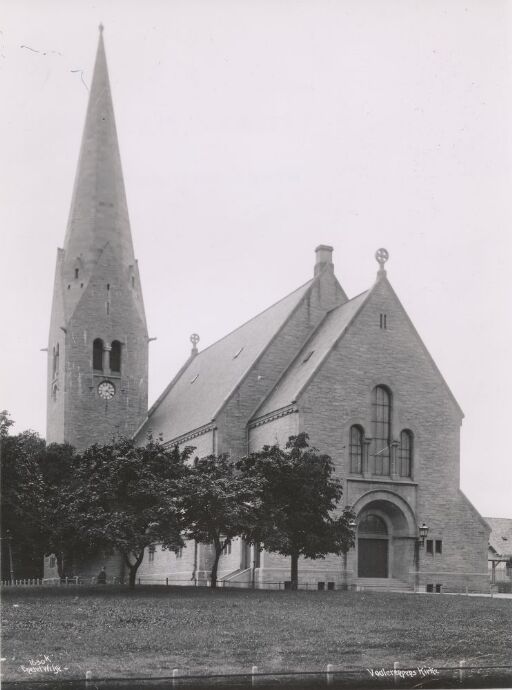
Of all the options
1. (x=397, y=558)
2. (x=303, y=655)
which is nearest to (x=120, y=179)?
(x=397, y=558)

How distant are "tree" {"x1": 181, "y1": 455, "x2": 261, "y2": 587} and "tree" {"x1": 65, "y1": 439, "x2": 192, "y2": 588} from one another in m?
0.52

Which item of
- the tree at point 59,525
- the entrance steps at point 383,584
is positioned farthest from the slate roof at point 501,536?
the tree at point 59,525

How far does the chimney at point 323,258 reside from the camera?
170 feet

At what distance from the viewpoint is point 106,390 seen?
210 feet

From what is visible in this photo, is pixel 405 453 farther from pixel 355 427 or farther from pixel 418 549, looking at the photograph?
pixel 418 549

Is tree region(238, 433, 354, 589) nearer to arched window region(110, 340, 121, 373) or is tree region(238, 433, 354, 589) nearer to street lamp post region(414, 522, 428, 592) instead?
street lamp post region(414, 522, 428, 592)

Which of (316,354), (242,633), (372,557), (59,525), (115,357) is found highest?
(115,357)

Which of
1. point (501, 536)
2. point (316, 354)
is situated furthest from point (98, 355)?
point (501, 536)

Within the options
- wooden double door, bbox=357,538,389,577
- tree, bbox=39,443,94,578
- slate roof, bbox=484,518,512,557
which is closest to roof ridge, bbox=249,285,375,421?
wooden double door, bbox=357,538,389,577

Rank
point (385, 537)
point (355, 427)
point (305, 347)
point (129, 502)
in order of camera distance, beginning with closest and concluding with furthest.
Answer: point (129, 502) < point (355, 427) < point (385, 537) < point (305, 347)

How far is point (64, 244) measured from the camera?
218 ft

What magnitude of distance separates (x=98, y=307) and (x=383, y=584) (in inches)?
1163

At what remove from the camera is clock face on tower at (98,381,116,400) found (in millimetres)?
63963

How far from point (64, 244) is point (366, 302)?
28.2 meters
